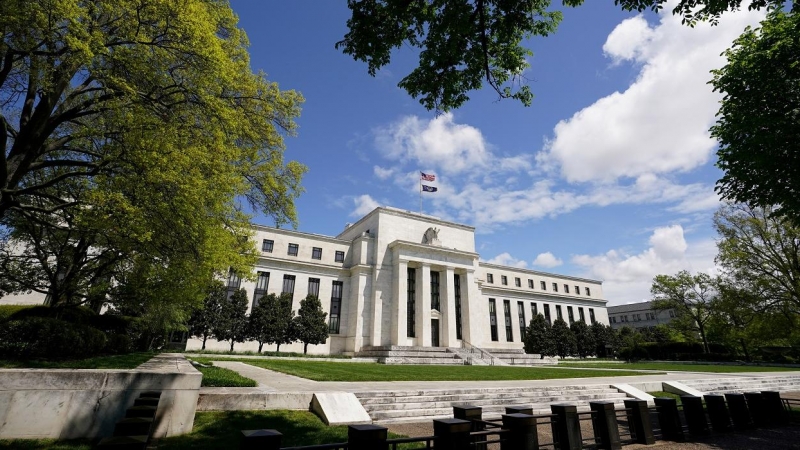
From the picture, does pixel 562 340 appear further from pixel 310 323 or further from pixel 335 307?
pixel 310 323

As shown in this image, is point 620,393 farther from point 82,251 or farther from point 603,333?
point 603,333

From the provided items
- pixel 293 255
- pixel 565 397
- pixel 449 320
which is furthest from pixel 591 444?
pixel 293 255


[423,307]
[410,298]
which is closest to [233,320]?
[410,298]

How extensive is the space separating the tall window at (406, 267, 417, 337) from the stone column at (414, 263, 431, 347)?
824 millimetres

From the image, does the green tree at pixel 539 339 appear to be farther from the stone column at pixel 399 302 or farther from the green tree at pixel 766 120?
the green tree at pixel 766 120

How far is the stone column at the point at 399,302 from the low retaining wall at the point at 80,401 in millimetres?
33738

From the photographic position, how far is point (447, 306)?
4216cm

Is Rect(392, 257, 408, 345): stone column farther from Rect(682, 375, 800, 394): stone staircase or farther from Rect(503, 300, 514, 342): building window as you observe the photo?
Rect(682, 375, 800, 394): stone staircase

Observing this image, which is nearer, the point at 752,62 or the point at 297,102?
the point at 752,62

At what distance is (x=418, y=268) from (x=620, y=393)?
99.9ft

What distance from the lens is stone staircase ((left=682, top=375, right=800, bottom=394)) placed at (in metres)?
16.6

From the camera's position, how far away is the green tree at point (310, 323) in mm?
36625

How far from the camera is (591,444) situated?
24.9 feet

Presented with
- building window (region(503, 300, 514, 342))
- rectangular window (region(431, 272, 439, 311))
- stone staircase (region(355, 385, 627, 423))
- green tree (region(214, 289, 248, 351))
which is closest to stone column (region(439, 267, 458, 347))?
rectangular window (region(431, 272, 439, 311))
